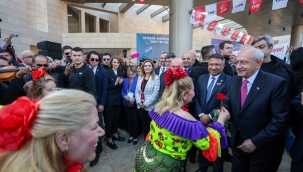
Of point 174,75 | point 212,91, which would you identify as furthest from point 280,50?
point 174,75

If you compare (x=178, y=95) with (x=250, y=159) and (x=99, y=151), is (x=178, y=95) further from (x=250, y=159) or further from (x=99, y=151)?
(x=99, y=151)

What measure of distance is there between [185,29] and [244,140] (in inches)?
292

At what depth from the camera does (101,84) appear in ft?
11.5

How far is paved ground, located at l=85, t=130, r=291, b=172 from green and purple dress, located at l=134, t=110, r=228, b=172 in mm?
1353

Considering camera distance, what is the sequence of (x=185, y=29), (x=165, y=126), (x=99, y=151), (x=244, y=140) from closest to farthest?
(x=165, y=126)
(x=244, y=140)
(x=99, y=151)
(x=185, y=29)

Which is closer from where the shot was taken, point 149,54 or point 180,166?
Result: point 180,166

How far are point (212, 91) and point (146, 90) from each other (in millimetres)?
1379

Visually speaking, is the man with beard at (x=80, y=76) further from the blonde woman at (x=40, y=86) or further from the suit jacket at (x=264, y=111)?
the suit jacket at (x=264, y=111)

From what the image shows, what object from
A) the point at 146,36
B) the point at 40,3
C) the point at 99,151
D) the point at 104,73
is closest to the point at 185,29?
the point at 146,36

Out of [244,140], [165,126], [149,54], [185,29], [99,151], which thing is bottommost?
[99,151]

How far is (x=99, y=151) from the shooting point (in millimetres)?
3299

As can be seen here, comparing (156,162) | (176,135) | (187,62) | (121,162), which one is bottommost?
(121,162)

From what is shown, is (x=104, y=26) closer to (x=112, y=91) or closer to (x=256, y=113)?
(x=112, y=91)

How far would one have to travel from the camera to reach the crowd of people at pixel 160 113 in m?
0.75
